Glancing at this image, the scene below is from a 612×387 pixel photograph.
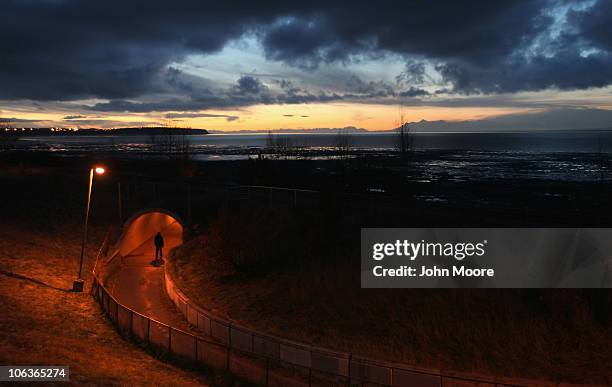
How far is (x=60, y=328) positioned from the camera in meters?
16.8

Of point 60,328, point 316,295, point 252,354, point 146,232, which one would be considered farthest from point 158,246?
point 252,354

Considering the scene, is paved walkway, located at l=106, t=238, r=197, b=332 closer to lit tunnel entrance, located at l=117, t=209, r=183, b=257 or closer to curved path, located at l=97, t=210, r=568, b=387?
curved path, located at l=97, t=210, r=568, b=387

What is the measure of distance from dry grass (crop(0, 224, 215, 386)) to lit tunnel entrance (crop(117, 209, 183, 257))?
2885 mm

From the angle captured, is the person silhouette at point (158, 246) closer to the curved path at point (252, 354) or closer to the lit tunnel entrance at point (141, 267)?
the lit tunnel entrance at point (141, 267)

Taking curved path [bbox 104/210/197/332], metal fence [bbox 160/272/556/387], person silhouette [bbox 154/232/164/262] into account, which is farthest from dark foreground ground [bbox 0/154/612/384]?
person silhouette [bbox 154/232/164/262]

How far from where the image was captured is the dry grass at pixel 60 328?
509 inches

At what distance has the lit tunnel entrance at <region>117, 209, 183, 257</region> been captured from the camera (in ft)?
99.3

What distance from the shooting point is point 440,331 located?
588 inches

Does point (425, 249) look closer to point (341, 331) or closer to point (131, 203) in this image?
point (341, 331)

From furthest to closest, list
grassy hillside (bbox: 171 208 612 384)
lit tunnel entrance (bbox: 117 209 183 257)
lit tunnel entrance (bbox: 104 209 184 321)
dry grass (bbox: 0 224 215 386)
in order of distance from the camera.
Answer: lit tunnel entrance (bbox: 117 209 183 257)
lit tunnel entrance (bbox: 104 209 184 321)
grassy hillside (bbox: 171 208 612 384)
dry grass (bbox: 0 224 215 386)

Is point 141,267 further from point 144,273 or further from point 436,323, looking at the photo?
point 436,323

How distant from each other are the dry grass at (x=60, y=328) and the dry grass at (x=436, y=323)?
12.5ft

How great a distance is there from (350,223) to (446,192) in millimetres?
30385

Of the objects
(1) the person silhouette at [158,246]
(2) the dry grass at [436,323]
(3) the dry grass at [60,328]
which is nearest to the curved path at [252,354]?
(3) the dry grass at [60,328]
